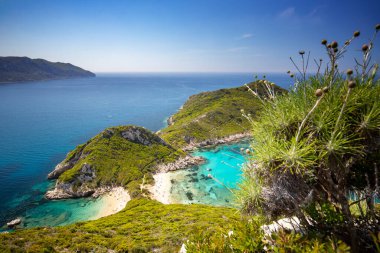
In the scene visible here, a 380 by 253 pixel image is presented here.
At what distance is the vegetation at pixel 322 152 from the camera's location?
4.36m

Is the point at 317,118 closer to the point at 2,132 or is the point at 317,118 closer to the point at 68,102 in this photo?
the point at 2,132

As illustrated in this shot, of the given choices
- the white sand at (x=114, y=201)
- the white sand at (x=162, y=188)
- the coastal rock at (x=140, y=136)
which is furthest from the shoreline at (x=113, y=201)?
the coastal rock at (x=140, y=136)

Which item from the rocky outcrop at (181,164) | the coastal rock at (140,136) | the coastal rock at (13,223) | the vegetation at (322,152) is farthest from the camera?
the coastal rock at (140,136)

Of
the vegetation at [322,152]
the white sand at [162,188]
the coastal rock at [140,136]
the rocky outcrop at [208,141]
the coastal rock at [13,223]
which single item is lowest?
the white sand at [162,188]

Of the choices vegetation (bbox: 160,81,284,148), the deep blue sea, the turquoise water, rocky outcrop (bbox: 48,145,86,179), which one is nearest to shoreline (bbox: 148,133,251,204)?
the turquoise water

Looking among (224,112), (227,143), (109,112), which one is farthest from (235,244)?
(109,112)

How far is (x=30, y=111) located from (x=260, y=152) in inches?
6742

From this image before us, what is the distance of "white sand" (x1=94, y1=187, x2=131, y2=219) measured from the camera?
42666 mm

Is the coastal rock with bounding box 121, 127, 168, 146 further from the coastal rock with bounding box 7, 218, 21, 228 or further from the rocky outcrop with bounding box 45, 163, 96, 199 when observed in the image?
the coastal rock with bounding box 7, 218, 21, 228

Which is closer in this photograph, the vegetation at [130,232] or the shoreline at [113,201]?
the vegetation at [130,232]

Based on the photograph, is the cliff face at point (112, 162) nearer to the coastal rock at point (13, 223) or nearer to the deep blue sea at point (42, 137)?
the deep blue sea at point (42, 137)

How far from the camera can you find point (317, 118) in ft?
15.3

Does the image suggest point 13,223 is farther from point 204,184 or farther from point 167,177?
point 204,184

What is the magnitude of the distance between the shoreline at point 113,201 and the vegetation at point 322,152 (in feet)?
143
